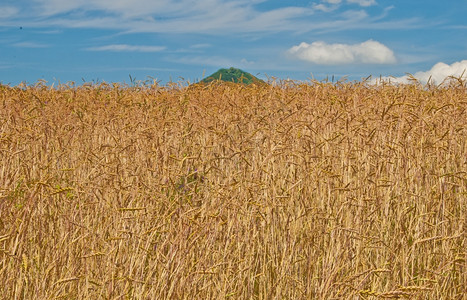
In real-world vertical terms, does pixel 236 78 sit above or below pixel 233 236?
above

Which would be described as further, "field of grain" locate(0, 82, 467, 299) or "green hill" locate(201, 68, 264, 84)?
"green hill" locate(201, 68, 264, 84)

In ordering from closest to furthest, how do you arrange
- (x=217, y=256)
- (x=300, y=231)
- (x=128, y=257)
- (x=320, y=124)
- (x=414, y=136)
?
(x=128, y=257) < (x=217, y=256) < (x=300, y=231) < (x=414, y=136) < (x=320, y=124)

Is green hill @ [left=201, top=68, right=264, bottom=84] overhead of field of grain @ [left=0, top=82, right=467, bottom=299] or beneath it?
overhead

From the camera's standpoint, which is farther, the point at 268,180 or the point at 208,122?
the point at 208,122

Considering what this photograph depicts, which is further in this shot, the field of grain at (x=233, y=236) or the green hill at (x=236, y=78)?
the green hill at (x=236, y=78)

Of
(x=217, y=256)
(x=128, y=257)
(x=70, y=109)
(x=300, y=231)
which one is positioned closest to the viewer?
(x=128, y=257)

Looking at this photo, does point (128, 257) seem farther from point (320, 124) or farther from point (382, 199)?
point (320, 124)

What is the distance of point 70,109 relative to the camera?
24.7 feet

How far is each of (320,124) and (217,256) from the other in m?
2.38

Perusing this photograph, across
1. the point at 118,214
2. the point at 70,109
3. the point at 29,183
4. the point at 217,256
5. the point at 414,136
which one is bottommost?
the point at 217,256

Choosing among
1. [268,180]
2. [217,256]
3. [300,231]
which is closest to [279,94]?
[268,180]

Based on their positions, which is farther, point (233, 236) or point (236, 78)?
point (236, 78)

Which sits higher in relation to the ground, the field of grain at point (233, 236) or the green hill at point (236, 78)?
the green hill at point (236, 78)

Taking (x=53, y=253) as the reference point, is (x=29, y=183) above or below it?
above
